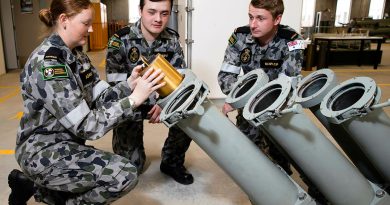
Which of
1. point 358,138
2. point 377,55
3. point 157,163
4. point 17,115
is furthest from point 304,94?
point 377,55

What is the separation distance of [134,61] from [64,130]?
0.69 meters

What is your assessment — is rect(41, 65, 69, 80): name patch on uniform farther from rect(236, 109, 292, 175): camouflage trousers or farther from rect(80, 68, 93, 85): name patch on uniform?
rect(236, 109, 292, 175): camouflage trousers

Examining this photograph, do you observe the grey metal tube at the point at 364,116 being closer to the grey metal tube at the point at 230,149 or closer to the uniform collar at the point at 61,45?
the grey metal tube at the point at 230,149

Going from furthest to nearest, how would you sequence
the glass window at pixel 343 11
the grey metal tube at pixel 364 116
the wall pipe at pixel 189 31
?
1. the glass window at pixel 343 11
2. the wall pipe at pixel 189 31
3. the grey metal tube at pixel 364 116

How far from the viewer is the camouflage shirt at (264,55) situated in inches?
72.4

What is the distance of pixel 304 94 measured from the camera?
1.41 meters

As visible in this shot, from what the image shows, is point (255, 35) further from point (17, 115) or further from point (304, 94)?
point (17, 115)

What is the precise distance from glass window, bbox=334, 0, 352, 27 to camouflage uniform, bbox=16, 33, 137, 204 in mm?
15968

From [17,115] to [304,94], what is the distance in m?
3.08

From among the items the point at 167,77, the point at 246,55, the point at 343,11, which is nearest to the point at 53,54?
the point at 167,77

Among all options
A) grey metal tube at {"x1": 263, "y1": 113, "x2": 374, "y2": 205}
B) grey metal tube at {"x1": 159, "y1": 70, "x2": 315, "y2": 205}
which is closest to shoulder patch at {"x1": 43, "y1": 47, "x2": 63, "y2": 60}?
grey metal tube at {"x1": 159, "y1": 70, "x2": 315, "y2": 205}

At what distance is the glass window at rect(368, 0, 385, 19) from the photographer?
1523cm

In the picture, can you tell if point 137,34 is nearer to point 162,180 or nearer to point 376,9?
point 162,180

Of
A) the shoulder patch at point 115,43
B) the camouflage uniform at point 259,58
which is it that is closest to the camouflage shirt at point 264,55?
the camouflage uniform at point 259,58
